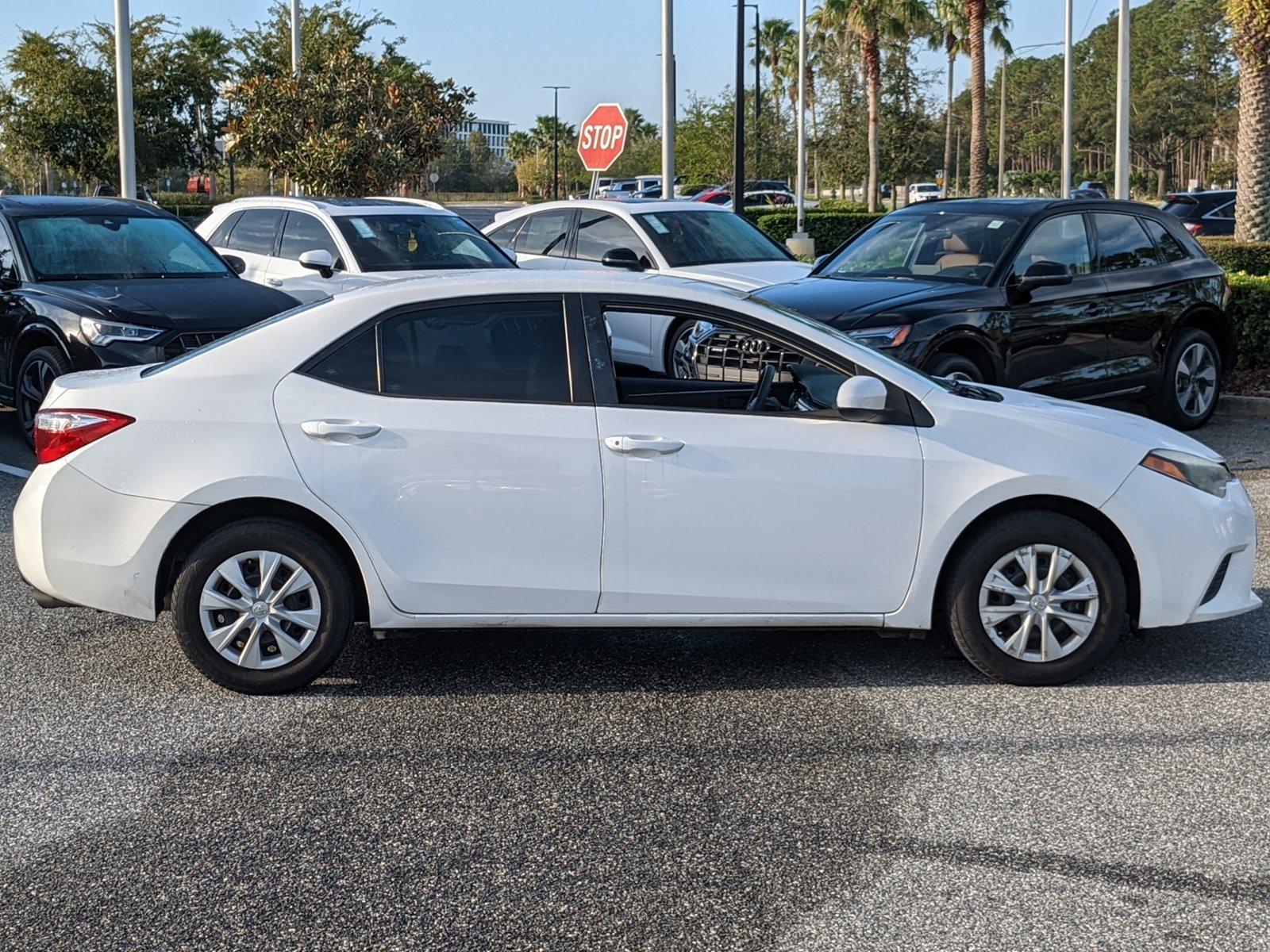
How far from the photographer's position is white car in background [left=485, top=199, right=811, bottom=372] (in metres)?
13.3

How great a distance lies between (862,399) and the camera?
556 centimetres

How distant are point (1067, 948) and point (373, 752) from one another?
238cm

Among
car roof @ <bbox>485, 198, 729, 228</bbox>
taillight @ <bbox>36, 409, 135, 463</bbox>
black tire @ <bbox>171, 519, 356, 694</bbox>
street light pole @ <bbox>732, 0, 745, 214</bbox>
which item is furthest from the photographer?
street light pole @ <bbox>732, 0, 745, 214</bbox>

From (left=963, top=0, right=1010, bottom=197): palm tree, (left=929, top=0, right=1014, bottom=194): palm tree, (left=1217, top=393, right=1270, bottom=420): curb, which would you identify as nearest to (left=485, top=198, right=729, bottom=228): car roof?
(left=1217, top=393, right=1270, bottom=420): curb

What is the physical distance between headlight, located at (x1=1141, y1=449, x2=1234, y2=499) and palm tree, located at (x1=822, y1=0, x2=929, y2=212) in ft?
158

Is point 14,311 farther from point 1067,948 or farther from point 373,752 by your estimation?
point 1067,948

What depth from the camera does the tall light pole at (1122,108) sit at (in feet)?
81.0

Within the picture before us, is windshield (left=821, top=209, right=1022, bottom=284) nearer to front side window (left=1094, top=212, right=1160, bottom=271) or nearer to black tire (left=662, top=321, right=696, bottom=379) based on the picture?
front side window (left=1094, top=212, right=1160, bottom=271)

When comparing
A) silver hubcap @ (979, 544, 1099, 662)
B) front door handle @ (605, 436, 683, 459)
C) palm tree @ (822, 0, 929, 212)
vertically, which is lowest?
silver hubcap @ (979, 544, 1099, 662)

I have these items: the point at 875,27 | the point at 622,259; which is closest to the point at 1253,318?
the point at 622,259

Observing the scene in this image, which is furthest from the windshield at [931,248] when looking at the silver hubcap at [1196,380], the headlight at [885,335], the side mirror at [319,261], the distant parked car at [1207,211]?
the distant parked car at [1207,211]

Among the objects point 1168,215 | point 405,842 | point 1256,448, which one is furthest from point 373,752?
point 1168,215

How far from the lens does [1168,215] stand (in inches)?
467

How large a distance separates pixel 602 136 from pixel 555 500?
1490cm
